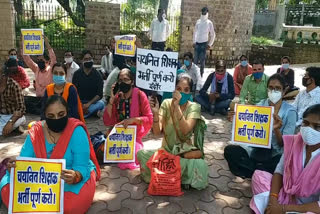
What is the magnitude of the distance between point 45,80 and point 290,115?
508 centimetres

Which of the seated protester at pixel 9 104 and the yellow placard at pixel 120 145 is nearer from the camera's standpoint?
the yellow placard at pixel 120 145

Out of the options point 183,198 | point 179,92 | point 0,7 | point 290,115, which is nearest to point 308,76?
point 290,115

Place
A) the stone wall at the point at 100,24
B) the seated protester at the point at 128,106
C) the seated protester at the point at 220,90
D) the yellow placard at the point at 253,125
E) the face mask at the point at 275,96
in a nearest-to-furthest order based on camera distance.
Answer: the yellow placard at the point at 253,125 → the face mask at the point at 275,96 → the seated protester at the point at 128,106 → the seated protester at the point at 220,90 → the stone wall at the point at 100,24

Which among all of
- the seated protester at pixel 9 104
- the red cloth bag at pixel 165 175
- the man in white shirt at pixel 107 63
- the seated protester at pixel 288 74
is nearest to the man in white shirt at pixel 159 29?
the man in white shirt at pixel 107 63

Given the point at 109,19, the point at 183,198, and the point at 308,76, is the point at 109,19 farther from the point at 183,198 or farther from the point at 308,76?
the point at 183,198

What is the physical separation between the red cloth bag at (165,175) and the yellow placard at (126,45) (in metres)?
3.25

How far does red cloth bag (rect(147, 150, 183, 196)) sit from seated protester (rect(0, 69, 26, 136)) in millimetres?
2693

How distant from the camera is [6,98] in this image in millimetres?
→ 4992

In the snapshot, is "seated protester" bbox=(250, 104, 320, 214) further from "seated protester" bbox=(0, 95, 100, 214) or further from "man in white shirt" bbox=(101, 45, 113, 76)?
"man in white shirt" bbox=(101, 45, 113, 76)

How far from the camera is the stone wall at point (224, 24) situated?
13.1m

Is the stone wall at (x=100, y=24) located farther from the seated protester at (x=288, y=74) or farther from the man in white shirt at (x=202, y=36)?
the seated protester at (x=288, y=74)

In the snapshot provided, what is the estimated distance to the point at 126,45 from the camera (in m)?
6.25

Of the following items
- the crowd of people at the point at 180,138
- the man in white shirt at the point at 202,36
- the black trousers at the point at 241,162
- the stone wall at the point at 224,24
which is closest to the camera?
the crowd of people at the point at 180,138

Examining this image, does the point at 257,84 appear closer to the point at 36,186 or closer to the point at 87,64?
the point at 87,64
